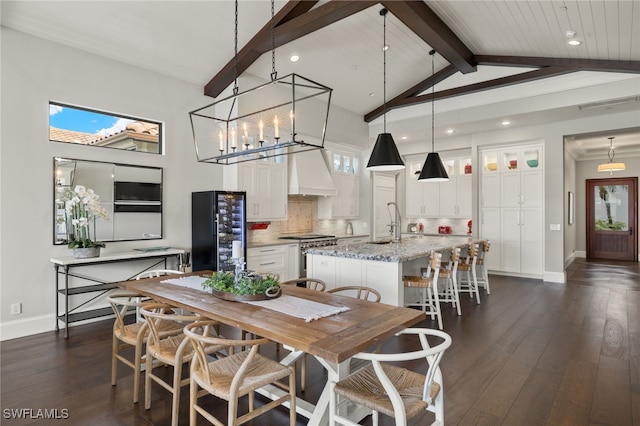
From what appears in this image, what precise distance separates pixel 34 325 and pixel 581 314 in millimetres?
6610

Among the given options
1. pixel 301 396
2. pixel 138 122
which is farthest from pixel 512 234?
pixel 138 122

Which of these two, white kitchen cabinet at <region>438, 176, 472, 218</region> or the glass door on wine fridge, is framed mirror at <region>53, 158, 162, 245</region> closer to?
the glass door on wine fridge

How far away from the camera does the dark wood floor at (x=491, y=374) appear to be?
240 cm

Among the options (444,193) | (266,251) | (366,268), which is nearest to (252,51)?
(266,251)

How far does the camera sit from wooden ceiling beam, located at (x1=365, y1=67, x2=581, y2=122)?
5.66 m

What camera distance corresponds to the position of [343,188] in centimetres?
769

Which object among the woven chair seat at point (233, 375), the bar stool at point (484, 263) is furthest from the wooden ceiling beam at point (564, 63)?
the woven chair seat at point (233, 375)

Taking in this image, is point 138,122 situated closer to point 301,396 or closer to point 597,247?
point 301,396

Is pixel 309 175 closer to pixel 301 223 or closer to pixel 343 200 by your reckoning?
pixel 301 223

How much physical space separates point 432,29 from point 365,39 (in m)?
1.12

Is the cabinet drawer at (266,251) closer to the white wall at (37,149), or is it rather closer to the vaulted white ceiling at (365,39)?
the white wall at (37,149)

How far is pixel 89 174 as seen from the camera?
4426 millimetres

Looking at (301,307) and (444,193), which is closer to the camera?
(301,307)

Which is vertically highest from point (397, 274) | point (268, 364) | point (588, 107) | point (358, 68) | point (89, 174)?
point (358, 68)
